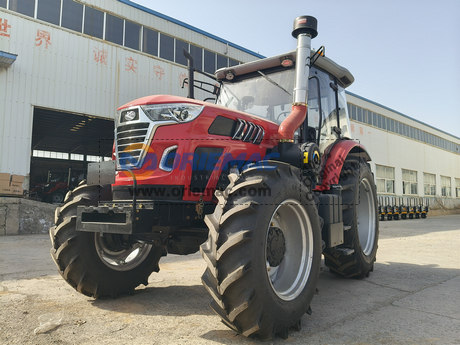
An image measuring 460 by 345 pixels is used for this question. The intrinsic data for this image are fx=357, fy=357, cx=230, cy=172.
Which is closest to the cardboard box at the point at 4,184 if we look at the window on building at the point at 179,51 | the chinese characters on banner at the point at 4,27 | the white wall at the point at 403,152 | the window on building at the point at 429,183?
the chinese characters on banner at the point at 4,27

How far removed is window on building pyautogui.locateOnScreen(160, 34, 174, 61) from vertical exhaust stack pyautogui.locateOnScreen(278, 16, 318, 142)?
1290 centimetres

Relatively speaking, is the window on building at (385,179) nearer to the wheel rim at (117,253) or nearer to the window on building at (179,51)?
the window on building at (179,51)

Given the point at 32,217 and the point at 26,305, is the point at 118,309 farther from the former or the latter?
the point at 32,217

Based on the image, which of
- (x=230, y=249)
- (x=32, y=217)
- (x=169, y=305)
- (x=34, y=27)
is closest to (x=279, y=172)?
(x=230, y=249)

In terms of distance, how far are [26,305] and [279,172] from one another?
279cm

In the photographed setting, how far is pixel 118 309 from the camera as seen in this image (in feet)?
11.4

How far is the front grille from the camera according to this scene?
3.19 meters

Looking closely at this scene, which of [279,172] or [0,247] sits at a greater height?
[279,172]

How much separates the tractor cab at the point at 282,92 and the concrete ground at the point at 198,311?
6.18 ft

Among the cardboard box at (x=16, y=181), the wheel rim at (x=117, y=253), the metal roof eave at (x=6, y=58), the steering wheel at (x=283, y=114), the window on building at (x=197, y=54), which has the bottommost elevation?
the wheel rim at (x=117, y=253)

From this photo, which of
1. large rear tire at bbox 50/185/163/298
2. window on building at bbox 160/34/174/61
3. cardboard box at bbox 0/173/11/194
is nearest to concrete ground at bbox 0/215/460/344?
large rear tire at bbox 50/185/163/298

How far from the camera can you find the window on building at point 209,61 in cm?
1733

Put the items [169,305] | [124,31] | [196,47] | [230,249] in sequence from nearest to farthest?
[230,249] → [169,305] → [124,31] → [196,47]

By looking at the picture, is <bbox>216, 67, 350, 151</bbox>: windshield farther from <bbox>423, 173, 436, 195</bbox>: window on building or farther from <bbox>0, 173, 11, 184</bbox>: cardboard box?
<bbox>423, 173, 436, 195</bbox>: window on building
